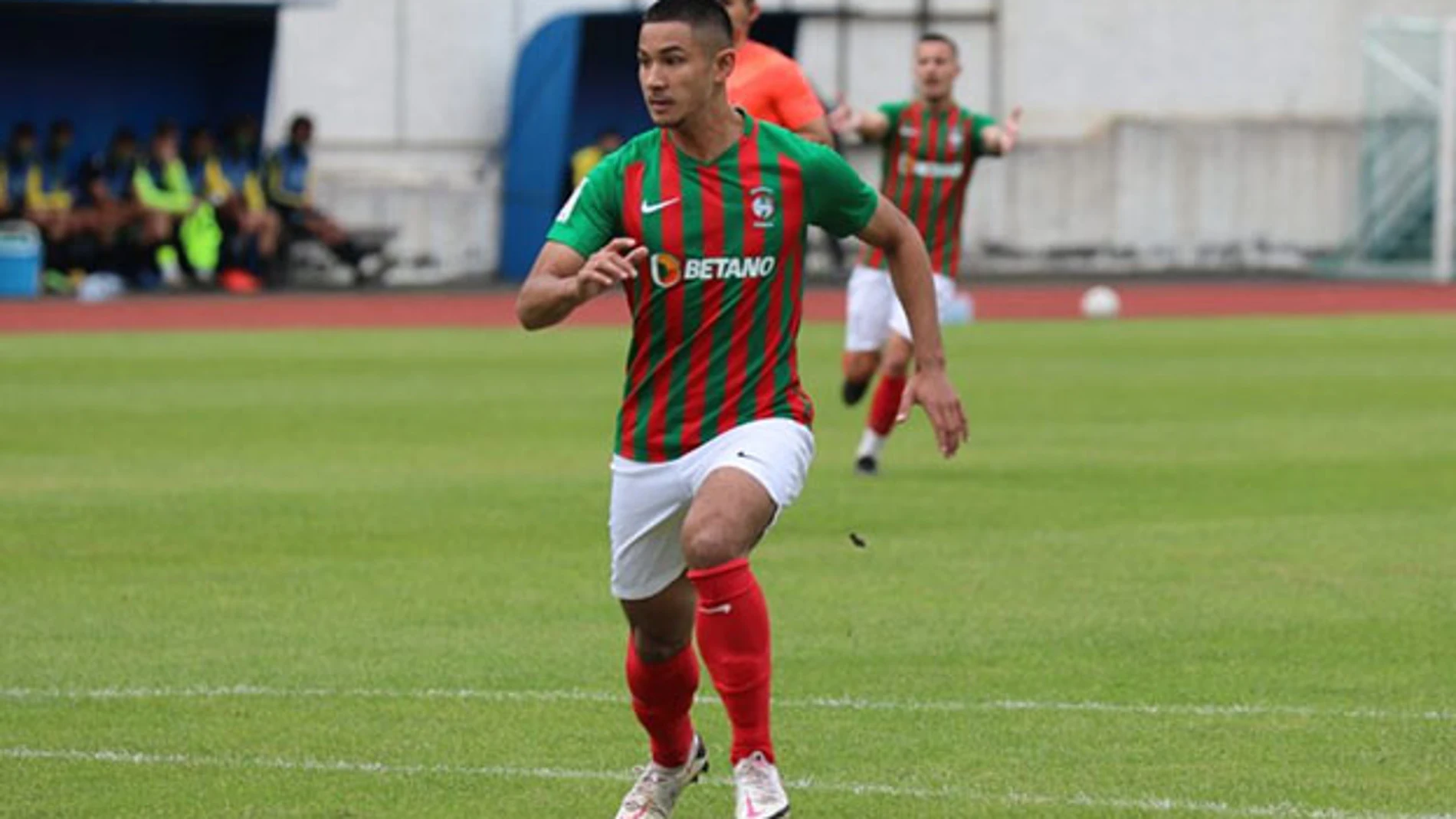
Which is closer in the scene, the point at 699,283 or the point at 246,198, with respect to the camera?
the point at 699,283

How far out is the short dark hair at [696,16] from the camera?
6.99m

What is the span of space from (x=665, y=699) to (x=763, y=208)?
126 cm

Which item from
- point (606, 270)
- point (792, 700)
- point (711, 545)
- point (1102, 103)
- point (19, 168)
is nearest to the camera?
point (606, 270)

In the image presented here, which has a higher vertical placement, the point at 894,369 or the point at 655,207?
the point at 655,207

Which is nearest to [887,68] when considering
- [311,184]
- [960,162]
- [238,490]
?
[311,184]

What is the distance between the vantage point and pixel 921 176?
16.2 meters

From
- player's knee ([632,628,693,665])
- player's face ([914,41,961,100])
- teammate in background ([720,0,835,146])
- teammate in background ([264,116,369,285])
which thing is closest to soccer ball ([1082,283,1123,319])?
teammate in background ([264,116,369,285])

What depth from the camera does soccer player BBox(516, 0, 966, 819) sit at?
694 centimetres

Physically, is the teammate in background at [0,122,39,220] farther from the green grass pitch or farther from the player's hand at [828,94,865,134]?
the player's hand at [828,94,865,134]

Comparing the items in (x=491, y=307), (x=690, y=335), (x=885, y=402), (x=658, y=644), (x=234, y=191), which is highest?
(x=690, y=335)

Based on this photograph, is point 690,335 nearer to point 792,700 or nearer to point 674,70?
point 674,70

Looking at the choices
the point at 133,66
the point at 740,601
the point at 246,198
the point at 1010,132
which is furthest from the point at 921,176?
the point at 133,66

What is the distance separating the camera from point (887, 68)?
4156 cm

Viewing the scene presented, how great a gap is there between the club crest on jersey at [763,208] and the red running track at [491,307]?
21.0m
